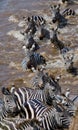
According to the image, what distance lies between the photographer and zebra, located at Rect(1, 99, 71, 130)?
10.7 meters

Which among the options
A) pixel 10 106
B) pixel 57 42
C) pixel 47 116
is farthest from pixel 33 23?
pixel 47 116

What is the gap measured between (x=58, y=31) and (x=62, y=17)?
1.67m

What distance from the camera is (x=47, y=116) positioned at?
1082 cm

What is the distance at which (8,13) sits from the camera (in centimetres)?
2405

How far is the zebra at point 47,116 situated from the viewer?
10734mm

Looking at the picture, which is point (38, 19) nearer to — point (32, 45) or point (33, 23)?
point (33, 23)

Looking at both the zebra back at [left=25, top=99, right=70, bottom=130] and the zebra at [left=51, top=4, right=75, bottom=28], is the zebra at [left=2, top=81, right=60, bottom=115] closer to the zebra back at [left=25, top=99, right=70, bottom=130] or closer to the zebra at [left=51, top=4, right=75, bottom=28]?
the zebra back at [left=25, top=99, right=70, bottom=130]

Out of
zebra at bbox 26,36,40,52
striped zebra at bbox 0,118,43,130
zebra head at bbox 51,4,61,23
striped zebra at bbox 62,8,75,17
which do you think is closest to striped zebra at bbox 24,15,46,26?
zebra head at bbox 51,4,61,23

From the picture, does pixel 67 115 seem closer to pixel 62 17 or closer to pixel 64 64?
pixel 64 64

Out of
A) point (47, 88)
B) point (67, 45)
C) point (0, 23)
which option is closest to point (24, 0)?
point (0, 23)

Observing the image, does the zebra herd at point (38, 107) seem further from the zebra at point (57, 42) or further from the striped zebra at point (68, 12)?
the striped zebra at point (68, 12)

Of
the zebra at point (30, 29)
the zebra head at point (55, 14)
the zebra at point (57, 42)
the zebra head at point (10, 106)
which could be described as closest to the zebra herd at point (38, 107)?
the zebra head at point (10, 106)

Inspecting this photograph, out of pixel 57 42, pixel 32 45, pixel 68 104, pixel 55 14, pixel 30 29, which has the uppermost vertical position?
pixel 55 14

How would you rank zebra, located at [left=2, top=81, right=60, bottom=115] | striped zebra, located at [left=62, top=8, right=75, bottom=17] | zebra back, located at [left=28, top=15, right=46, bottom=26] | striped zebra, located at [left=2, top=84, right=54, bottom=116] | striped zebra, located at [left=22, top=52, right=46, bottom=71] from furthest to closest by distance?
striped zebra, located at [left=62, top=8, right=75, bottom=17] → zebra back, located at [left=28, top=15, right=46, bottom=26] → striped zebra, located at [left=22, top=52, right=46, bottom=71] → zebra, located at [left=2, top=81, right=60, bottom=115] → striped zebra, located at [left=2, top=84, right=54, bottom=116]
